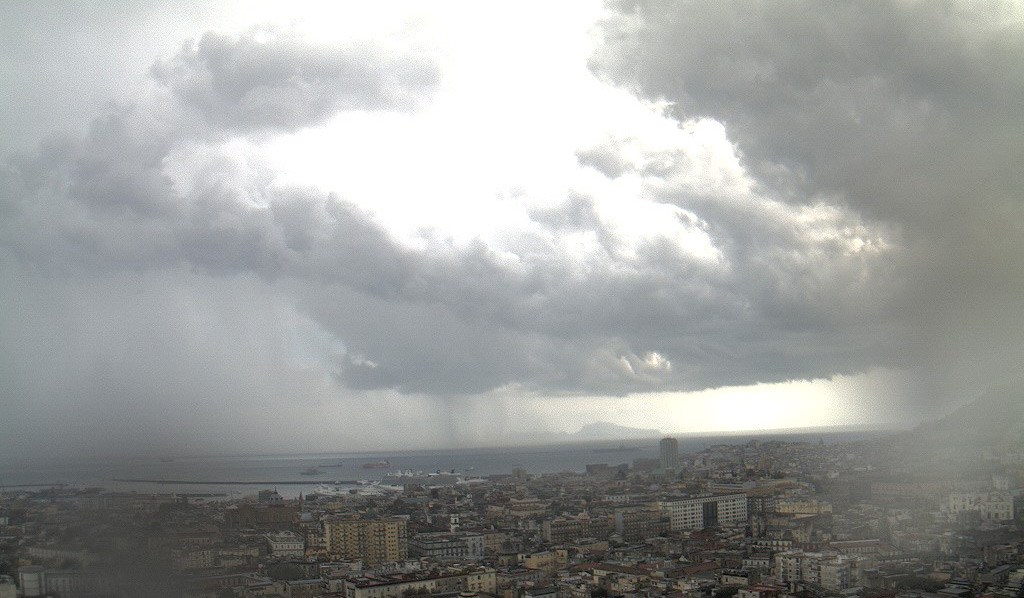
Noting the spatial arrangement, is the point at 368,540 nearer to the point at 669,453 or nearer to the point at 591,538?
the point at 591,538

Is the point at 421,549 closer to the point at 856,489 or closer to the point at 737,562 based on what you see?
the point at 737,562

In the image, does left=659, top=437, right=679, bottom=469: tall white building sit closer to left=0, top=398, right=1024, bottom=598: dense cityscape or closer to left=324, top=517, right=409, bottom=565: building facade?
left=0, top=398, right=1024, bottom=598: dense cityscape

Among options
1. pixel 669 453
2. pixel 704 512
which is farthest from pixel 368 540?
pixel 669 453

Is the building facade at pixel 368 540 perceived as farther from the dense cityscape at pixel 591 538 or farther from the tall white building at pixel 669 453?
the tall white building at pixel 669 453

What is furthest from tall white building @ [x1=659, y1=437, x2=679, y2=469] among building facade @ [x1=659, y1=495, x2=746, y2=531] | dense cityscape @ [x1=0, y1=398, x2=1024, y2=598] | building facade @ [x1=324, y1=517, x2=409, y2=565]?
building facade @ [x1=324, y1=517, x2=409, y2=565]

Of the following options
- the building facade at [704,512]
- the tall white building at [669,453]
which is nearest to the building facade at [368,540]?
the building facade at [704,512]

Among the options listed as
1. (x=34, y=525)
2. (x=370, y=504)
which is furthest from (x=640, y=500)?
(x=34, y=525)

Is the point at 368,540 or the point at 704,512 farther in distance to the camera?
the point at 704,512

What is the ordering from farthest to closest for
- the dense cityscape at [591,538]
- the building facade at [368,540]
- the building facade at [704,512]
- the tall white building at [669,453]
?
1. the tall white building at [669,453]
2. the building facade at [704,512]
3. the building facade at [368,540]
4. the dense cityscape at [591,538]
